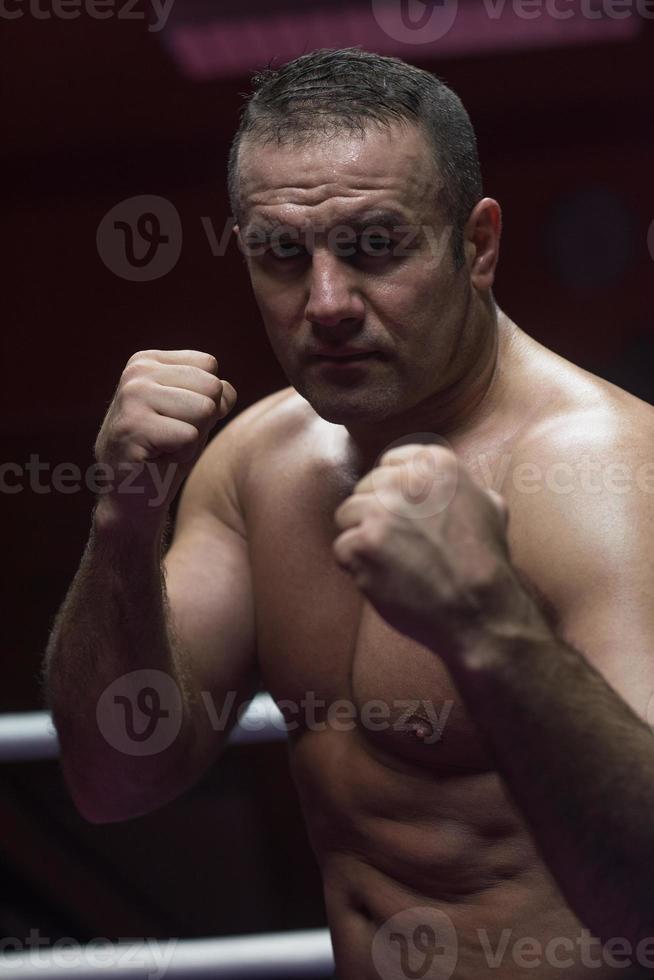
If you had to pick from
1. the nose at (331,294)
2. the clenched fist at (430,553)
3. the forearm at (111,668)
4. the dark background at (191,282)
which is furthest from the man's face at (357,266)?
the dark background at (191,282)

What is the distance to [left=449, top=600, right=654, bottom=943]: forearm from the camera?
35.9 inches

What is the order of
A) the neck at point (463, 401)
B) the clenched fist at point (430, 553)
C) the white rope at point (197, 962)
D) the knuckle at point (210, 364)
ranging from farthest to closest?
1. the white rope at point (197, 962)
2. the neck at point (463, 401)
3. the knuckle at point (210, 364)
4. the clenched fist at point (430, 553)

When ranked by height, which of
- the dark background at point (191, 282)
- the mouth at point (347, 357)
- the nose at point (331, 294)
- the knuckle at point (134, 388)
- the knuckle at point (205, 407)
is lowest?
the dark background at point (191, 282)

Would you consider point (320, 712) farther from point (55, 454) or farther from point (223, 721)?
point (55, 454)

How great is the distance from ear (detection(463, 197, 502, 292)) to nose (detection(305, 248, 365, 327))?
17 centimetres

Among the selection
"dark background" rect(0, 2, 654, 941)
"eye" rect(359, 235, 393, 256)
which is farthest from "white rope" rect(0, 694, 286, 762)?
"dark background" rect(0, 2, 654, 941)

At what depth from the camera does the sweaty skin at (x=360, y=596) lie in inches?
49.5

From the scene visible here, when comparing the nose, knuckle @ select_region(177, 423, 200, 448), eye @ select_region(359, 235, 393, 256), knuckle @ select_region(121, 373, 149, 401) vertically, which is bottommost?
knuckle @ select_region(177, 423, 200, 448)

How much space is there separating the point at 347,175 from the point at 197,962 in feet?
3.05

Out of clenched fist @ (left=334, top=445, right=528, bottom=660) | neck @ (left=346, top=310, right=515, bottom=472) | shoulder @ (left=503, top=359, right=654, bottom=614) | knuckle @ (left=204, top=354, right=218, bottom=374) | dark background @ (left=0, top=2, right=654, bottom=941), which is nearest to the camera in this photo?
clenched fist @ (left=334, top=445, right=528, bottom=660)

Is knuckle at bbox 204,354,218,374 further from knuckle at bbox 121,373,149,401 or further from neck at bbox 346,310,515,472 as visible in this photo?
neck at bbox 346,310,515,472

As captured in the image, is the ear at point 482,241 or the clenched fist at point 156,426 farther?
the ear at point 482,241

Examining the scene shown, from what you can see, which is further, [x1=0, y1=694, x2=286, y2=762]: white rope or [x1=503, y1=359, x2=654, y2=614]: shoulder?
[x1=0, y1=694, x2=286, y2=762]: white rope

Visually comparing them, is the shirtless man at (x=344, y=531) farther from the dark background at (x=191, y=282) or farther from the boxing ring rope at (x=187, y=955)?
the dark background at (x=191, y=282)
